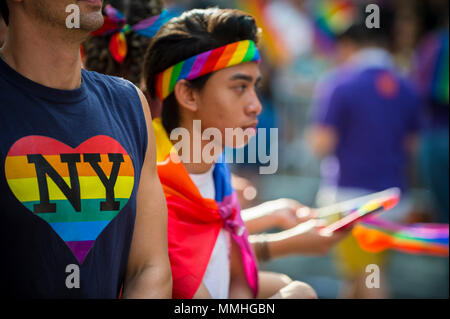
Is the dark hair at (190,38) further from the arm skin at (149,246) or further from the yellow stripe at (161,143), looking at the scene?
the arm skin at (149,246)

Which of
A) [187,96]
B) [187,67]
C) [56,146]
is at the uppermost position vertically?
[187,67]

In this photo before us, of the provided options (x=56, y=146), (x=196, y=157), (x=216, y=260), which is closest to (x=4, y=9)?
(x=56, y=146)

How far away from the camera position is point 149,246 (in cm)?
196

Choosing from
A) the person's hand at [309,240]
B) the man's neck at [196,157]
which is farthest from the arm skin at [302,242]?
the man's neck at [196,157]

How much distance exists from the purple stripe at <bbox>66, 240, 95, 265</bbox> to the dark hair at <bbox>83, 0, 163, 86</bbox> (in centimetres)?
122

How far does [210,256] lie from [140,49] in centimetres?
99

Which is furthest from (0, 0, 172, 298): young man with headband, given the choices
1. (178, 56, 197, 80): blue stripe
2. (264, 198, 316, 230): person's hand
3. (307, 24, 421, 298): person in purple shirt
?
(307, 24, 421, 298): person in purple shirt

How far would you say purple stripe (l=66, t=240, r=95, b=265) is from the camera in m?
1.71

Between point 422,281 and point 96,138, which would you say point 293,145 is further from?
point 96,138

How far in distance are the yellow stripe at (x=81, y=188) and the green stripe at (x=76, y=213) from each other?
13mm

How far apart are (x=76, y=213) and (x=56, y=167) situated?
0.44 feet

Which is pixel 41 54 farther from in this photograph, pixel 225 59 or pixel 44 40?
pixel 225 59

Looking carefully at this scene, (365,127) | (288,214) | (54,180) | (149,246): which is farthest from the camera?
(365,127)

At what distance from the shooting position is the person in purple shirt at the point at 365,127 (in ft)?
16.4
